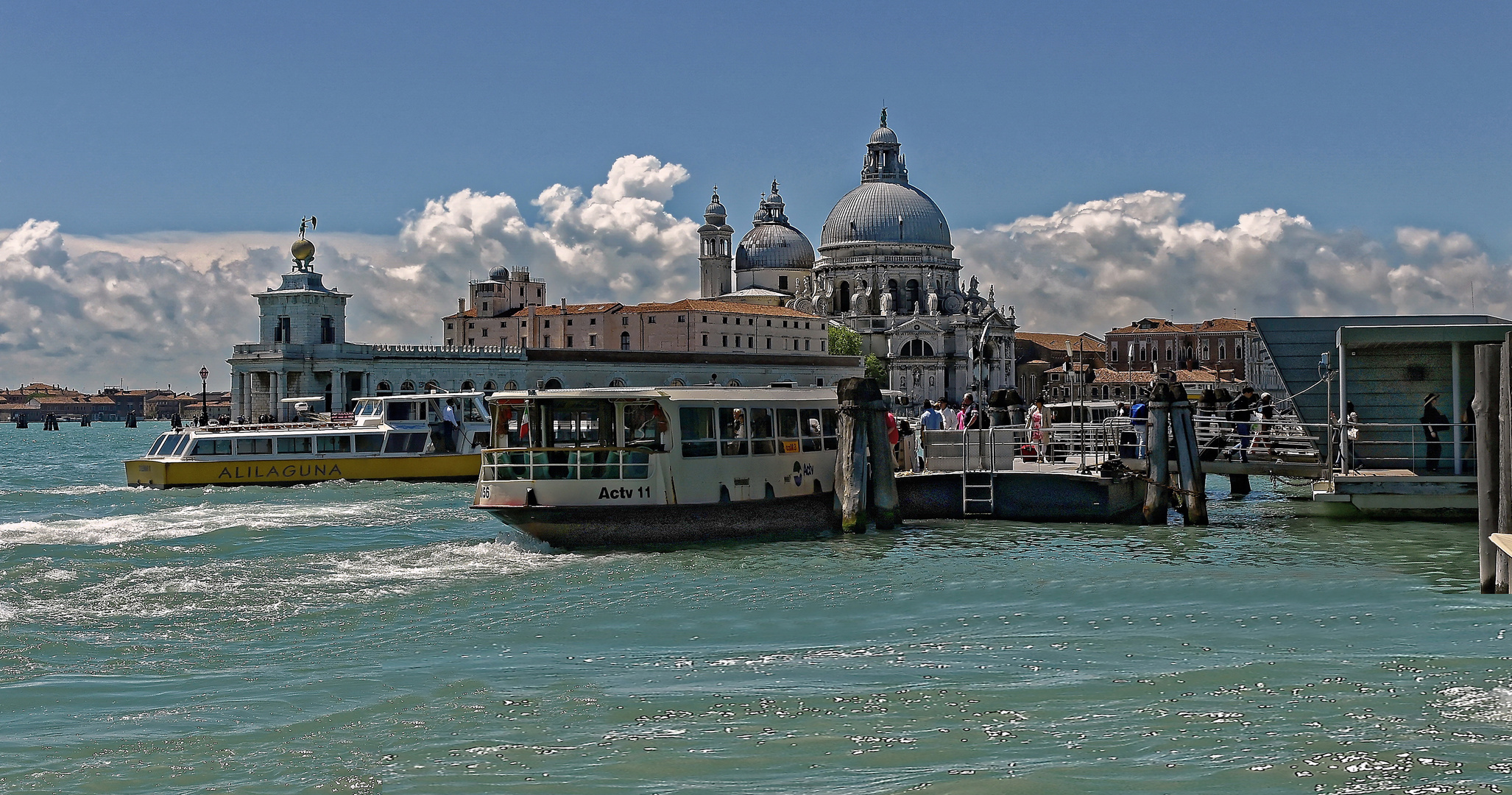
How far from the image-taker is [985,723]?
9.54 meters

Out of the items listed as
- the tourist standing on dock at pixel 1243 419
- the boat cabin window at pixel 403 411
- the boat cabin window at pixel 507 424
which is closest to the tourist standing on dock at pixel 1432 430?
the tourist standing on dock at pixel 1243 419

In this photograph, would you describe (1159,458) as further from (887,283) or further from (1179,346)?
(1179,346)

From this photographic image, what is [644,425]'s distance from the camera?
1856 centimetres

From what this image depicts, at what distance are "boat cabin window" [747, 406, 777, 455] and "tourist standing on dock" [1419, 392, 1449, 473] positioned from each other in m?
7.99

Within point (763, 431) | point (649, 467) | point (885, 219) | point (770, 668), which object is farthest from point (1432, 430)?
point (885, 219)

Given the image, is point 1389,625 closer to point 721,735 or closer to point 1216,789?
point 1216,789

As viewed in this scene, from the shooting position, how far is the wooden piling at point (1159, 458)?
20.3m

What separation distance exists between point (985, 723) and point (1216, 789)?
162cm

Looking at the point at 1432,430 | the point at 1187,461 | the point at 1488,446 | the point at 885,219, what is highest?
the point at 885,219

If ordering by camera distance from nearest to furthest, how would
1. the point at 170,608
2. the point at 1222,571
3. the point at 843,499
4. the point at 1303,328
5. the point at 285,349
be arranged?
the point at 170,608 → the point at 1222,571 → the point at 843,499 → the point at 1303,328 → the point at 285,349

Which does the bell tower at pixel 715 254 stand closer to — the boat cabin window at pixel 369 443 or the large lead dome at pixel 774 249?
the large lead dome at pixel 774 249

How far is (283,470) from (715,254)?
282ft

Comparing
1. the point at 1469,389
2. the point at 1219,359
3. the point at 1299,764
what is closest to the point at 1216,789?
the point at 1299,764

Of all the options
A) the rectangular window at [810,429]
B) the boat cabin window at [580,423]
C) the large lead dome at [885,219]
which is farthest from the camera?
the large lead dome at [885,219]
